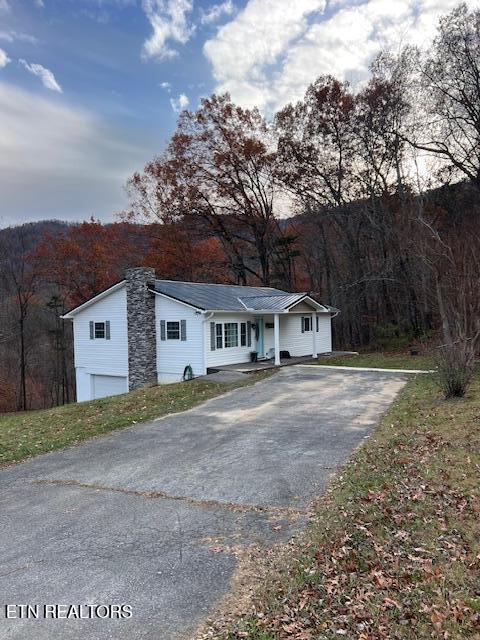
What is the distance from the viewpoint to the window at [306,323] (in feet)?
73.3

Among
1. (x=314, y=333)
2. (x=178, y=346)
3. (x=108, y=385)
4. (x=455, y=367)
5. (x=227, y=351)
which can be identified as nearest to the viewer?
(x=455, y=367)

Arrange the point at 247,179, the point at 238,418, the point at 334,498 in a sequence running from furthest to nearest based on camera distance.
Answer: the point at 247,179 < the point at 238,418 < the point at 334,498

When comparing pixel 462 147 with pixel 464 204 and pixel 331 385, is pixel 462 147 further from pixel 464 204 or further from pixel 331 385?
pixel 331 385

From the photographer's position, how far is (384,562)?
11.9ft

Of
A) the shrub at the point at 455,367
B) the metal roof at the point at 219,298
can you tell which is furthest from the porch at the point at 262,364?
the shrub at the point at 455,367

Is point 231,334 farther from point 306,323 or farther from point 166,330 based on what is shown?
point 306,323

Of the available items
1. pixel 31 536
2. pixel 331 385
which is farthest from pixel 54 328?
pixel 31 536

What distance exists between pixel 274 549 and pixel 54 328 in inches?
1149

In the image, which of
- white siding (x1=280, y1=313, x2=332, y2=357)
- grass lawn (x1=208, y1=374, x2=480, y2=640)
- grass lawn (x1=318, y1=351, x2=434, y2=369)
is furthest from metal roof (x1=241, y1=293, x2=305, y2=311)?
grass lawn (x1=208, y1=374, x2=480, y2=640)

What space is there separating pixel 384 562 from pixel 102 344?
17673 mm

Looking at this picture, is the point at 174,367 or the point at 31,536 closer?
the point at 31,536

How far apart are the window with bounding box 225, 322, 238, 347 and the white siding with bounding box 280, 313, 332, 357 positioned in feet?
10.5

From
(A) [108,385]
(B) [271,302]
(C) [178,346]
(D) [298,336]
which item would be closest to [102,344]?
(A) [108,385]

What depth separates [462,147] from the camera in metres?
21.9
